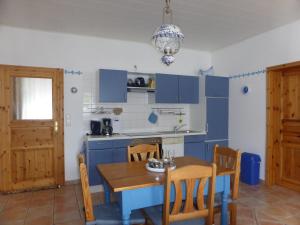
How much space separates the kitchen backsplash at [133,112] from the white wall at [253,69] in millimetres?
998

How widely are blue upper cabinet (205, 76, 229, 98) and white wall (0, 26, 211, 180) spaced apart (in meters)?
1.03

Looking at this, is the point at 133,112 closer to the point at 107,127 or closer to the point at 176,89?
the point at 107,127

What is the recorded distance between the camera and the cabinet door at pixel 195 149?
426cm

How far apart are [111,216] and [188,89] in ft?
10.1

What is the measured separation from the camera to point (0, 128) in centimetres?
354

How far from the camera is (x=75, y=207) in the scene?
10.0 ft

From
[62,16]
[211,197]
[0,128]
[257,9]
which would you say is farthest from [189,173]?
A: [0,128]

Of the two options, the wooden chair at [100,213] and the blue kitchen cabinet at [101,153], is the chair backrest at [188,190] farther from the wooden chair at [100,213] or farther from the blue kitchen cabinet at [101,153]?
the blue kitchen cabinet at [101,153]

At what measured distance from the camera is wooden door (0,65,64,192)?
3564 mm

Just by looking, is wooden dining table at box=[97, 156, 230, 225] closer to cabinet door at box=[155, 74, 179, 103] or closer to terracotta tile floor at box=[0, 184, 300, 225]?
terracotta tile floor at box=[0, 184, 300, 225]

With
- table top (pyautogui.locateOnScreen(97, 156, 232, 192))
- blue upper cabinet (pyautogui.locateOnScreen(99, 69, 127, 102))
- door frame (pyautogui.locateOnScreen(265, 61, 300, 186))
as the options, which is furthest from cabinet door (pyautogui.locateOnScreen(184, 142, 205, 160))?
table top (pyautogui.locateOnScreen(97, 156, 232, 192))

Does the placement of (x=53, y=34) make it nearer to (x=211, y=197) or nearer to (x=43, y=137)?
(x=43, y=137)

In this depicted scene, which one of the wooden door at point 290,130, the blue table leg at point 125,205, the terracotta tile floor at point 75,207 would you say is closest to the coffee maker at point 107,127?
the terracotta tile floor at point 75,207

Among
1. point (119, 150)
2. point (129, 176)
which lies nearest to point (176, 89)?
point (119, 150)
